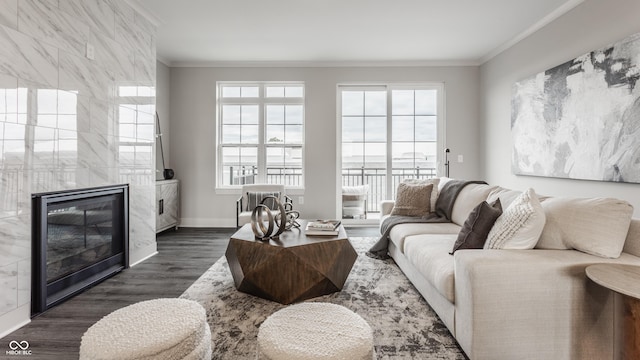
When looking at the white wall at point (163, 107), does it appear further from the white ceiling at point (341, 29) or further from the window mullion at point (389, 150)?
the window mullion at point (389, 150)

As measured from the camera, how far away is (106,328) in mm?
1294

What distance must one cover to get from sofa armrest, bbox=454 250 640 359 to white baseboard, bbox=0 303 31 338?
285 centimetres

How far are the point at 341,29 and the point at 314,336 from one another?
3711mm

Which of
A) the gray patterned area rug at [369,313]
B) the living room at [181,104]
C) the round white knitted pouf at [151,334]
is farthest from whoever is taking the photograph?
the living room at [181,104]

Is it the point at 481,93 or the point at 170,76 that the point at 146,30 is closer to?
the point at 170,76

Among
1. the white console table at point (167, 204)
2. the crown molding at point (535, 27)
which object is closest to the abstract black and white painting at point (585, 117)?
the crown molding at point (535, 27)

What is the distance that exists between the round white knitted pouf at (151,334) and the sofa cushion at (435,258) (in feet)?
4.44

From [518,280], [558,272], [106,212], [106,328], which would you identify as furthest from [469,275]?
[106,212]

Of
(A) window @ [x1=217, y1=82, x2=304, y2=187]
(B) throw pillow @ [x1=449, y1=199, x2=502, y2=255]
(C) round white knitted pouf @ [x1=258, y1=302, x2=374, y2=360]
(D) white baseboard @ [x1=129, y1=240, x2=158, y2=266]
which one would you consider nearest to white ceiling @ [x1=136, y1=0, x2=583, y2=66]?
(A) window @ [x1=217, y1=82, x2=304, y2=187]

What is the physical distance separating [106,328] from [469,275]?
168 centimetres

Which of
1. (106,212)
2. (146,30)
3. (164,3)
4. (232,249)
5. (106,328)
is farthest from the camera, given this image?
(146,30)

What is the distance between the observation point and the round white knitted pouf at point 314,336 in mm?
1223

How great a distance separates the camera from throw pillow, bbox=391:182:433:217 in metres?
3.61

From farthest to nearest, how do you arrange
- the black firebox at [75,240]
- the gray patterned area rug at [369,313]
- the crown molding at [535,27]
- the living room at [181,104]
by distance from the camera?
the crown molding at [535,27] → the black firebox at [75,240] → the living room at [181,104] → the gray patterned area rug at [369,313]
